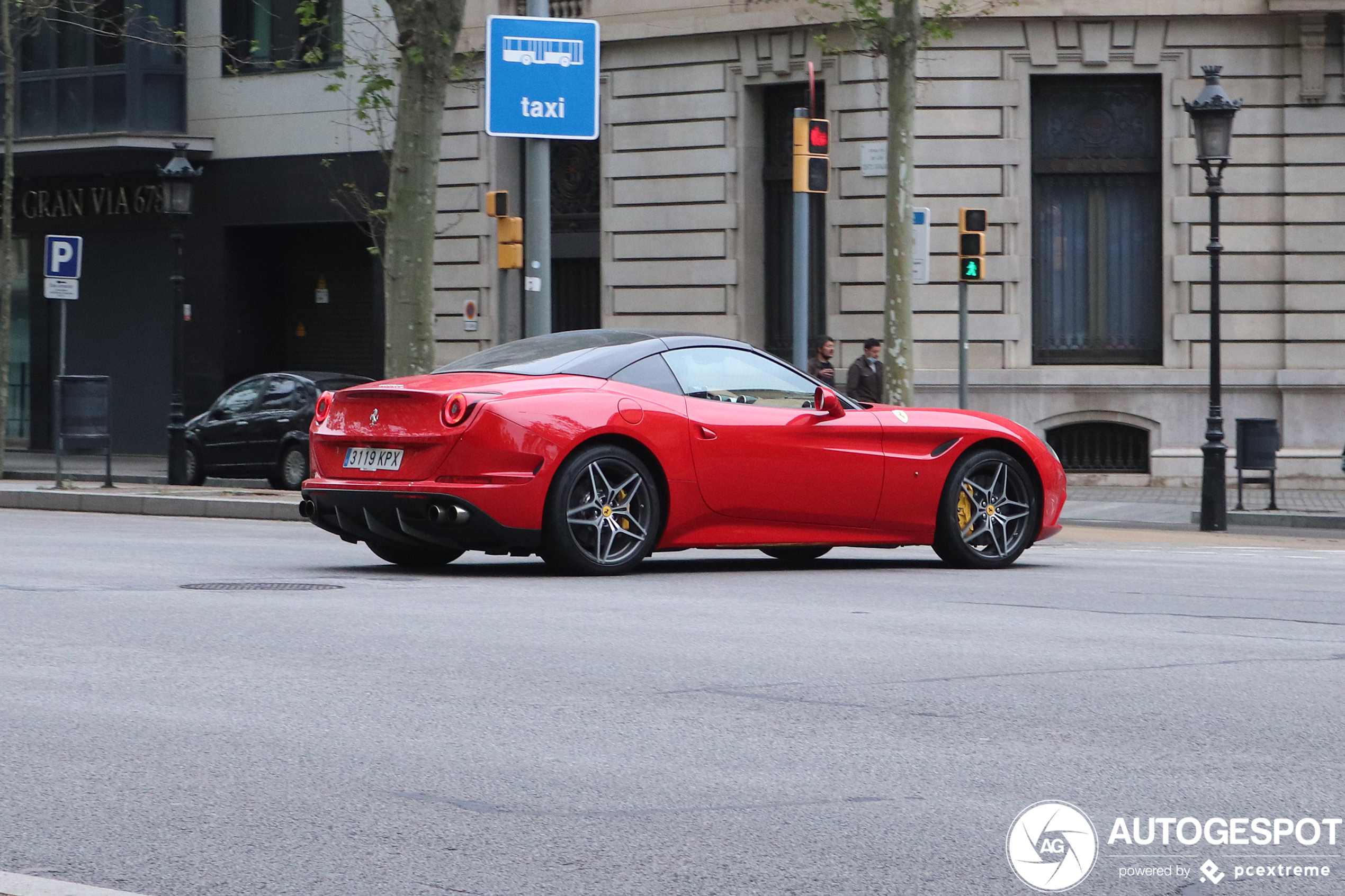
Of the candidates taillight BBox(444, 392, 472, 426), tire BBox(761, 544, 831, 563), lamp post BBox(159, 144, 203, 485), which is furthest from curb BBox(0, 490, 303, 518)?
taillight BBox(444, 392, 472, 426)

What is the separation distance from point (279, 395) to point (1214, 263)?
37.5 feet

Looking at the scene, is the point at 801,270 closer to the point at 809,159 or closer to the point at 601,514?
the point at 809,159

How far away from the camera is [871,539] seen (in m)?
11.2

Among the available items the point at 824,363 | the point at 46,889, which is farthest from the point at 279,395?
the point at 46,889

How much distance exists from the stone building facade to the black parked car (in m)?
4.32

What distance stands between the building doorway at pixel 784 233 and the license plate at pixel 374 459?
1524 centimetres

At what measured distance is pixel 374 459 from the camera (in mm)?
10031

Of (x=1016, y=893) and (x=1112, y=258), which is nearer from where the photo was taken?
(x=1016, y=893)

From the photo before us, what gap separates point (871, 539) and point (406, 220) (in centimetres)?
907

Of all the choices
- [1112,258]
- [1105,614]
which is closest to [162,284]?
[1112,258]

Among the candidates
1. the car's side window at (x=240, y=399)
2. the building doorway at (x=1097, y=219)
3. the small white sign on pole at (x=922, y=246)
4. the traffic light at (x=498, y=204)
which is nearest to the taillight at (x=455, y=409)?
the traffic light at (x=498, y=204)

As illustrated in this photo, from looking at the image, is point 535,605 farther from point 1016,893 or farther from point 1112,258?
point 1112,258

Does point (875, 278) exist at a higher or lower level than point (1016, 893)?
higher

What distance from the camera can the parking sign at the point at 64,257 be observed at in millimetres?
22156
